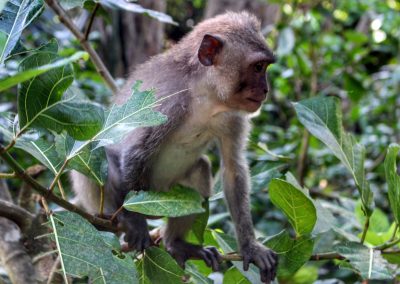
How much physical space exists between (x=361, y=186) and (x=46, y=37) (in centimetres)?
339

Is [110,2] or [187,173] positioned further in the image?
[187,173]

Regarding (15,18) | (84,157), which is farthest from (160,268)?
(15,18)

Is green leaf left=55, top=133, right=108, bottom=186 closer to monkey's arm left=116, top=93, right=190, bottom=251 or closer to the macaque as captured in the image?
monkey's arm left=116, top=93, right=190, bottom=251

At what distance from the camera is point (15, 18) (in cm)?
153

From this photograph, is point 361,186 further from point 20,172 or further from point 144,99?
point 20,172

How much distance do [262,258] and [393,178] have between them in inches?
35.2

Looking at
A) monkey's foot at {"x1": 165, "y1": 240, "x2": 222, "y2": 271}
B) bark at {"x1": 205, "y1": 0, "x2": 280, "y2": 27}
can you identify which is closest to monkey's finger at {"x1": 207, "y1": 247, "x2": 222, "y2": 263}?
monkey's foot at {"x1": 165, "y1": 240, "x2": 222, "y2": 271}

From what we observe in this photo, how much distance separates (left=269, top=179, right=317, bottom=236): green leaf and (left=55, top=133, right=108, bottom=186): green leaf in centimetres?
62

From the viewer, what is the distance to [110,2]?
263 centimetres

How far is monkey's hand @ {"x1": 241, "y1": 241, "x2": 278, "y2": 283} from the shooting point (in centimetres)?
264

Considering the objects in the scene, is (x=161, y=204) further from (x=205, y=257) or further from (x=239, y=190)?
(x=239, y=190)

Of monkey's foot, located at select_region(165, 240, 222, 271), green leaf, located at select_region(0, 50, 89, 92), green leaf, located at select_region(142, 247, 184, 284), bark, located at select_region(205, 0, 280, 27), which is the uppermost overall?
green leaf, located at select_region(0, 50, 89, 92)

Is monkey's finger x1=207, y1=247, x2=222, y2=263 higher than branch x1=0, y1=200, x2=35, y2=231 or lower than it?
lower

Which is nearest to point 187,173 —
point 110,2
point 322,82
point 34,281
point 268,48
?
point 268,48
